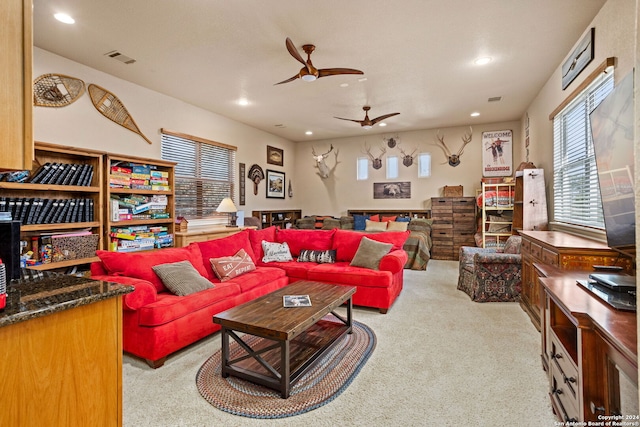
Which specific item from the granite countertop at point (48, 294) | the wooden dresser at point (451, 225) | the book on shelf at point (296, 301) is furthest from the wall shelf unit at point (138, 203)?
the wooden dresser at point (451, 225)

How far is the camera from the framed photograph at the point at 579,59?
2902mm

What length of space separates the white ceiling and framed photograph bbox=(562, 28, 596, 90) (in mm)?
120

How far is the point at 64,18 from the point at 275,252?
3.18 metres

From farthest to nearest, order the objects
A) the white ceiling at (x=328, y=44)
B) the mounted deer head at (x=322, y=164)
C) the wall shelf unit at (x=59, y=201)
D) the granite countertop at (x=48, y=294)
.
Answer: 1. the mounted deer head at (x=322, y=164)
2. the wall shelf unit at (x=59, y=201)
3. the white ceiling at (x=328, y=44)
4. the granite countertop at (x=48, y=294)

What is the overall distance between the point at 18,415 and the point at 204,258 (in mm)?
2469

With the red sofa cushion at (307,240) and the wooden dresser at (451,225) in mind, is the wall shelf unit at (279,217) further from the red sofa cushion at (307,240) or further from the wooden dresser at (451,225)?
the wooden dresser at (451,225)

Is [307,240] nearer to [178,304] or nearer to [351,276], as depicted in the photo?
[351,276]

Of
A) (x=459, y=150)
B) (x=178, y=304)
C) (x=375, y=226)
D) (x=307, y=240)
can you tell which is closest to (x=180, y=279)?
(x=178, y=304)

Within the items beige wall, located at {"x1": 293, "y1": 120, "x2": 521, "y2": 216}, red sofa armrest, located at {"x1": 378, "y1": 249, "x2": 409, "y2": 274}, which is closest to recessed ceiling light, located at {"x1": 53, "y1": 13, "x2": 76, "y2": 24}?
red sofa armrest, located at {"x1": 378, "y1": 249, "x2": 409, "y2": 274}

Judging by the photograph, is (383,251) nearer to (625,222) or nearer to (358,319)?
→ (358,319)

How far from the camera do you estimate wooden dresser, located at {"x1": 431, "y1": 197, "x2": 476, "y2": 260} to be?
6.61 meters

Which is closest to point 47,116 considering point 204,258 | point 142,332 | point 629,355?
point 204,258

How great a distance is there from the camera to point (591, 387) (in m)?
1.27

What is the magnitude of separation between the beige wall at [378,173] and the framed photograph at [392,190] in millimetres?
89
